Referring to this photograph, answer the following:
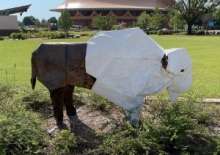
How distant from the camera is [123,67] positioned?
7098 mm

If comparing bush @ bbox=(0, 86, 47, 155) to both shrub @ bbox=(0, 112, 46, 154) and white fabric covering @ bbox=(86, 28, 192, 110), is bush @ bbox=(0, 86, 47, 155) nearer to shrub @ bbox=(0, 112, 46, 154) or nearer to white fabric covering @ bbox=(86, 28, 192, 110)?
shrub @ bbox=(0, 112, 46, 154)

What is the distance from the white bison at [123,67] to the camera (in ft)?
23.3

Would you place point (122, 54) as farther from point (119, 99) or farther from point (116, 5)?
point (116, 5)

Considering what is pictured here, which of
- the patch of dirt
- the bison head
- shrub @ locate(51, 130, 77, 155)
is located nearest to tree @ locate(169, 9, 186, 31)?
the patch of dirt

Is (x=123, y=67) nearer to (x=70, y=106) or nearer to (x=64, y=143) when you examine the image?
(x=64, y=143)

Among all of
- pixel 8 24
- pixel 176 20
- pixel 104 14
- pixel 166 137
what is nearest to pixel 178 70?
pixel 166 137

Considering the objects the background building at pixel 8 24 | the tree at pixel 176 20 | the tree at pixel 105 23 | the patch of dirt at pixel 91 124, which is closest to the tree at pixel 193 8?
the tree at pixel 176 20

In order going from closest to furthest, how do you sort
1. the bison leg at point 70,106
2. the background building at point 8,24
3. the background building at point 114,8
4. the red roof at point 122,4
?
the bison leg at point 70,106 → the background building at point 8,24 → the background building at point 114,8 → the red roof at point 122,4

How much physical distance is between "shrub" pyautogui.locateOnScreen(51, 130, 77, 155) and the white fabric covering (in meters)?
0.81

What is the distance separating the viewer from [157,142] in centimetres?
671

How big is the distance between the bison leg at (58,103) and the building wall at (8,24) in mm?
62450

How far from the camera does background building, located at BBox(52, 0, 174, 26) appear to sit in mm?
115812

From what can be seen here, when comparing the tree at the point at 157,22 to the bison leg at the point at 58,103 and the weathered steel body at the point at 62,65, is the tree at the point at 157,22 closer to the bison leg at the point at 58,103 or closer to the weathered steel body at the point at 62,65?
the bison leg at the point at 58,103

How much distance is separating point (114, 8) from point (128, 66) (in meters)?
111
